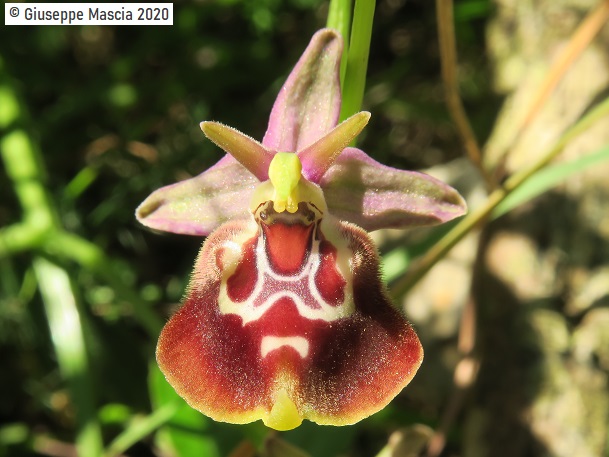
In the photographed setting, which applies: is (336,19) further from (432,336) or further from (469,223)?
(432,336)

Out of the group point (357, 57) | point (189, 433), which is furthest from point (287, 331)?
point (189, 433)

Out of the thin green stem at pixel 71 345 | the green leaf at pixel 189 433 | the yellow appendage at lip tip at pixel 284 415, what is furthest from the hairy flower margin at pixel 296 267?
the thin green stem at pixel 71 345

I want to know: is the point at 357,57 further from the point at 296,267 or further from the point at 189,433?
the point at 189,433

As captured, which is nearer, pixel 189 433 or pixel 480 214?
pixel 480 214

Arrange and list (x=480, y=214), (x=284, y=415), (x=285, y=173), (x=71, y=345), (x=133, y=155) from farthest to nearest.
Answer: (x=133, y=155) → (x=71, y=345) → (x=480, y=214) → (x=285, y=173) → (x=284, y=415)

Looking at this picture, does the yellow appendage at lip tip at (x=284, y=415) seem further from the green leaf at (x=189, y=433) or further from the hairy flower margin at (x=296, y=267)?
the green leaf at (x=189, y=433)

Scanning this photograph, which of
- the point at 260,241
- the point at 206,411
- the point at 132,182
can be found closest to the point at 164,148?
the point at 132,182
